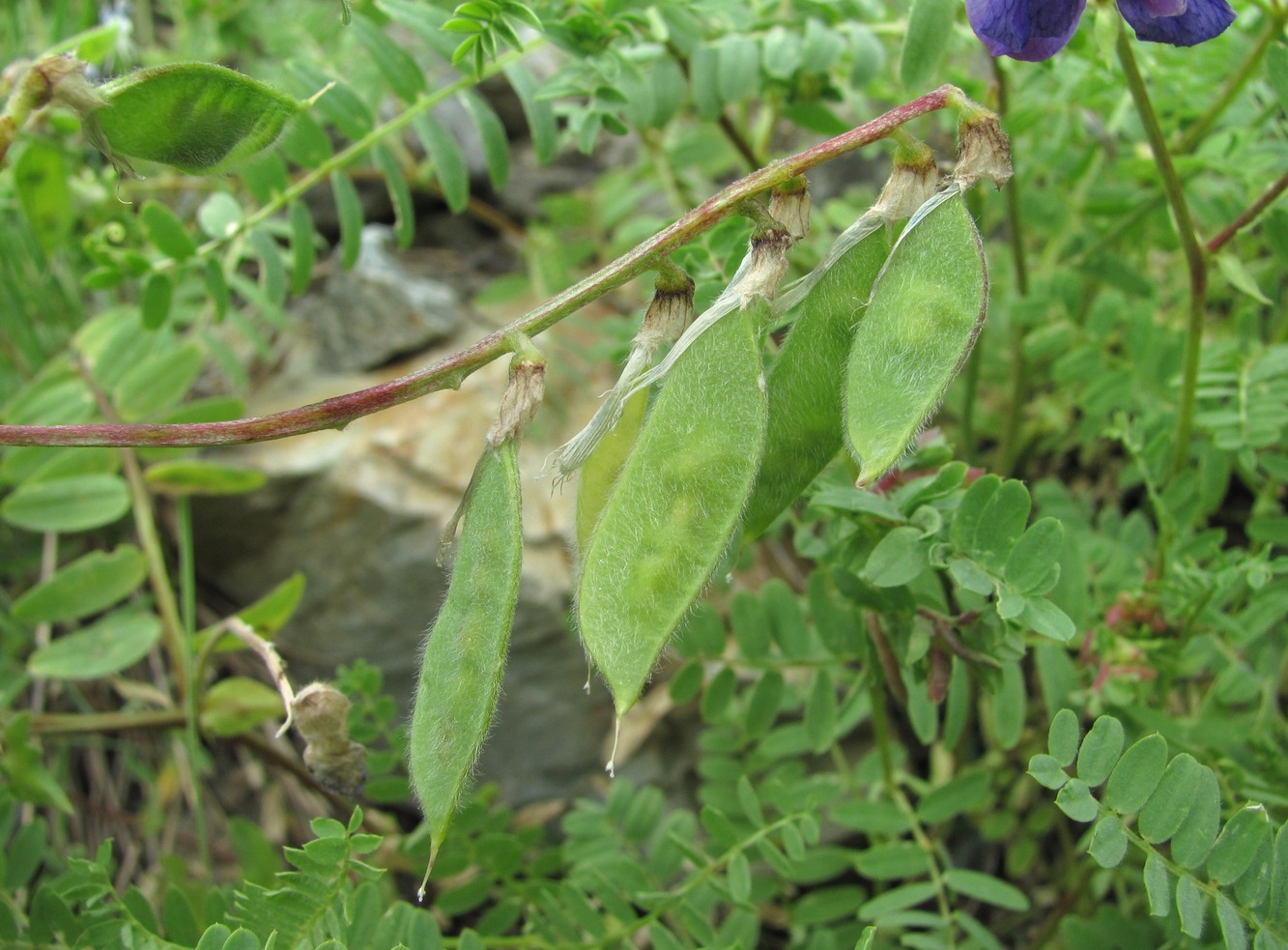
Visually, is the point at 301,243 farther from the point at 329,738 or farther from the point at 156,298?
the point at 329,738

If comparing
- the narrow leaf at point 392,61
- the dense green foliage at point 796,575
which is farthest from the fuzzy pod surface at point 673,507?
the narrow leaf at point 392,61

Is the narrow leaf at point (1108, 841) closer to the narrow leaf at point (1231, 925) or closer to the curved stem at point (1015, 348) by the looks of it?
the narrow leaf at point (1231, 925)

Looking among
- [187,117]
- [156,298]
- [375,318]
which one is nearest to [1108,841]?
[187,117]

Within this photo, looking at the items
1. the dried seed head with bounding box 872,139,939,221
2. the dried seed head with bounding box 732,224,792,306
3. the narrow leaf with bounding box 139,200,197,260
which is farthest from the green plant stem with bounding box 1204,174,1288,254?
the narrow leaf with bounding box 139,200,197,260

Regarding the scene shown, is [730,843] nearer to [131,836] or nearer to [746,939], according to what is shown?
[746,939]

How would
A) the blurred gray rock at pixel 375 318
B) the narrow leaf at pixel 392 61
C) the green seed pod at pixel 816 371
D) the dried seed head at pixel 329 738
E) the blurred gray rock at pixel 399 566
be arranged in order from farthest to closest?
the blurred gray rock at pixel 375 318 < the blurred gray rock at pixel 399 566 < the narrow leaf at pixel 392 61 < the dried seed head at pixel 329 738 < the green seed pod at pixel 816 371

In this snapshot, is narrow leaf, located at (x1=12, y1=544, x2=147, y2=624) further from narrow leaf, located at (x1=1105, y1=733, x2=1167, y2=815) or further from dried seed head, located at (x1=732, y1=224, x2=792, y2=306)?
narrow leaf, located at (x1=1105, y1=733, x2=1167, y2=815)
